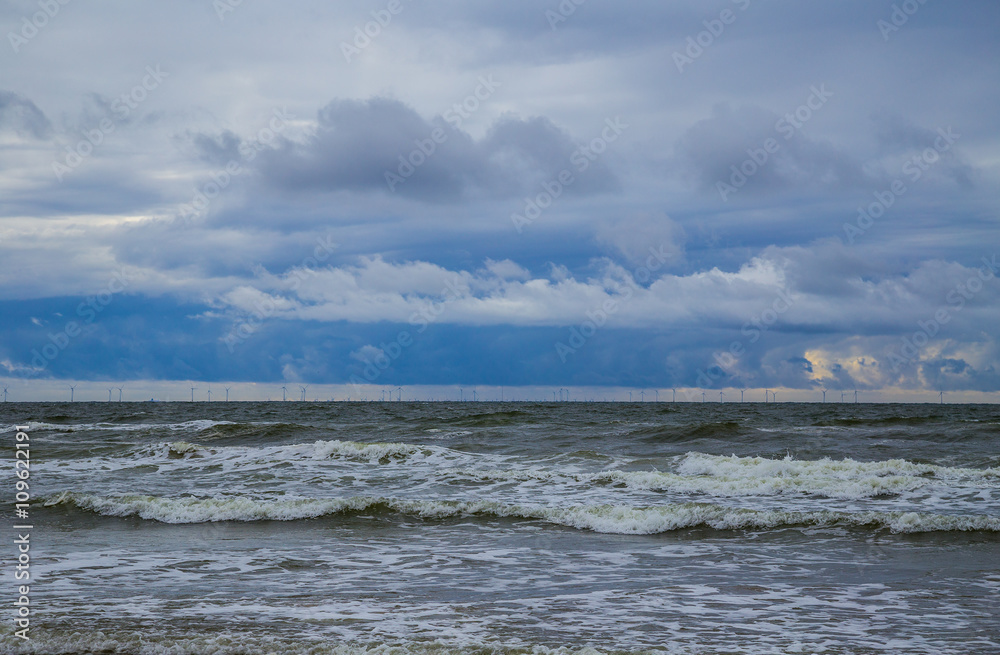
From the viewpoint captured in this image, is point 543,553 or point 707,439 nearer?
point 543,553

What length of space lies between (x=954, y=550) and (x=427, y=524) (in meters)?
10.3

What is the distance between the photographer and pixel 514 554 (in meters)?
13.0

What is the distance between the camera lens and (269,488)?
21.4 metres

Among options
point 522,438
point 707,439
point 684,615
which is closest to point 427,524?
point 684,615

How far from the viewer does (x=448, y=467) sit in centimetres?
2527

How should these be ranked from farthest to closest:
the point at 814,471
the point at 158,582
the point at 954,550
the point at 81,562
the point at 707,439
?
the point at 707,439 → the point at 814,471 → the point at 954,550 → the point at 81,562 → the point at 158,582

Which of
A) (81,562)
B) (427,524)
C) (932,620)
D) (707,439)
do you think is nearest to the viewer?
(932,620)

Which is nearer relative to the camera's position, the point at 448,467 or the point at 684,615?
the point at 684,615

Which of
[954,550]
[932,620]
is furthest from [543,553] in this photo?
[954,550]

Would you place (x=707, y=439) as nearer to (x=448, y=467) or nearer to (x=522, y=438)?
(x=522, y=438)

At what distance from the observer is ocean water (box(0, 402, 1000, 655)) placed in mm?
8414

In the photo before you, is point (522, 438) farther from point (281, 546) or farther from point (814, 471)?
point (281, 546)

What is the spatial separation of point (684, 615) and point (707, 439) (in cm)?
2603

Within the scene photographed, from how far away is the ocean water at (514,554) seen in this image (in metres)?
8.41
